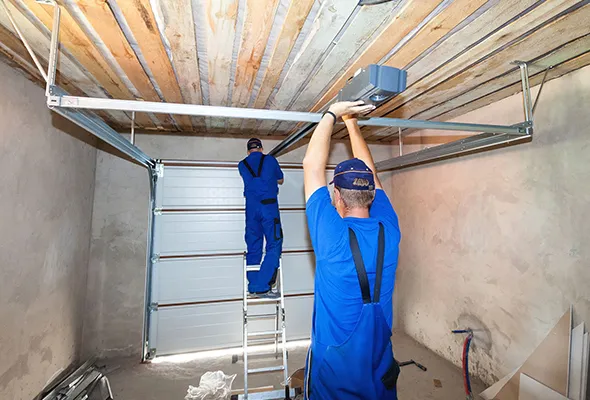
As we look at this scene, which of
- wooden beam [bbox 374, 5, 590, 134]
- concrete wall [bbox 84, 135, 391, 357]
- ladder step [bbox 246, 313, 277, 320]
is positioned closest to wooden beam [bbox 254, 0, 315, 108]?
wooden beam [bbox 374, 5, 590, 134]

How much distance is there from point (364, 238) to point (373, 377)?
743 mm

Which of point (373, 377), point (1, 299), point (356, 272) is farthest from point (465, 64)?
point (1, 299)

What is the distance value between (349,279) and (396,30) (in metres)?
1.50

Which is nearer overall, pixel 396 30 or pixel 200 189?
pixel 396 30

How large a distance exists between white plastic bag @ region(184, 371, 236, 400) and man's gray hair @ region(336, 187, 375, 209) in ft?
9.24

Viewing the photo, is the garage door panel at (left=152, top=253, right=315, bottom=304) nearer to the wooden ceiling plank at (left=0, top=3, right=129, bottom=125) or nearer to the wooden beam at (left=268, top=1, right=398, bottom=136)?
the wooden ceiling plank at (left=0, top=3, right=129, bottom=125)

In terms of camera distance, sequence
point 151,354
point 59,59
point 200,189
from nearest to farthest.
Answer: point 59,59
point 151,354
point 200,189

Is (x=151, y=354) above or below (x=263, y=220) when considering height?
below

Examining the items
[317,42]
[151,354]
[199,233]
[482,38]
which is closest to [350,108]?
[317,42]

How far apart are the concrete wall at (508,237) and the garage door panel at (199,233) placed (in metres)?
2.74

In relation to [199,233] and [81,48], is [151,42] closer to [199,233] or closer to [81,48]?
[81,48]

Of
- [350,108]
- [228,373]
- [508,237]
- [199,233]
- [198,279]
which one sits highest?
[350,108]

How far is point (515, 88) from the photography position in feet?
8.39

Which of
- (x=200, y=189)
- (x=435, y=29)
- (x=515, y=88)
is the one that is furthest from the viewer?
(x=200, y=189)
